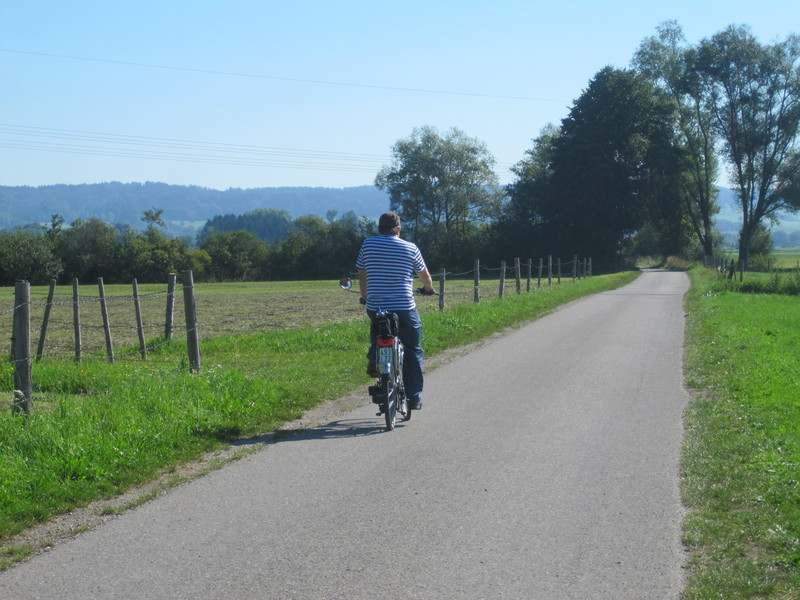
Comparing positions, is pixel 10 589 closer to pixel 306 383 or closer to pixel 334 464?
pixel 334 464

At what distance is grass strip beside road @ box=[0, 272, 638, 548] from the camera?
Result: 6.02 metres

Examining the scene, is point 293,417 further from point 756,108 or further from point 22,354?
point 756,108

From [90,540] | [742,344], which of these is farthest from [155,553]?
[742,344]

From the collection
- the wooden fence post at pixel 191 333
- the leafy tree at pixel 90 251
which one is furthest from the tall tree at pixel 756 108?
the wooden fence post at pixel 191 333

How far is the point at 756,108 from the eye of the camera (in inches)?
2552

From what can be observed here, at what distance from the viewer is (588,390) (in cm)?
1070

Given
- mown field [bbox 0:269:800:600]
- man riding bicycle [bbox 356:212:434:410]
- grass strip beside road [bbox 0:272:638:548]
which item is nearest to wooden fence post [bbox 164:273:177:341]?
mown field [bbox 0:269:800:600]

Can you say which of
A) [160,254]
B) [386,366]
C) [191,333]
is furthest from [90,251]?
[386,366]

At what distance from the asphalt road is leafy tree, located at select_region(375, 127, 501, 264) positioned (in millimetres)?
75677

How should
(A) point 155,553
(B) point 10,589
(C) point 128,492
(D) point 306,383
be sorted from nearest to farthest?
1. (B) point 10,589
2. (A) point 155,553
3. (C) point 128,492
4. (D) point 306,383

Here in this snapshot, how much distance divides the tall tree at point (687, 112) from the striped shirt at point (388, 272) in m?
64.5

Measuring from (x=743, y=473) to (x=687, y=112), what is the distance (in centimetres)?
6897

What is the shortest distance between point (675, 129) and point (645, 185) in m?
6.30

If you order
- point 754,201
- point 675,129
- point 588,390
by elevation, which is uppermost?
point 675,129
